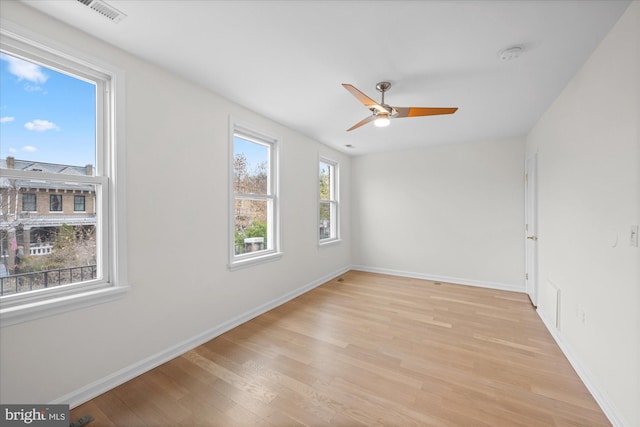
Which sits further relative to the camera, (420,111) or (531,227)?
(531,227)

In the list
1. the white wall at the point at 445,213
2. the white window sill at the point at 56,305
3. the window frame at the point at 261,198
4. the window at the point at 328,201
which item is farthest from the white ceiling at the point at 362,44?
the window at the point at 328,201

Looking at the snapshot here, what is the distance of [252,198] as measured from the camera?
332 cm

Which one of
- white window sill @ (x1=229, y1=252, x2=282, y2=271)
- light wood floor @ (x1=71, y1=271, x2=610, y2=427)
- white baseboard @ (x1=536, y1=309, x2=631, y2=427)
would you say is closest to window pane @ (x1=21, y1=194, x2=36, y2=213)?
light wood floor @ (x1=71, y1=271, x2=610, y2=427)

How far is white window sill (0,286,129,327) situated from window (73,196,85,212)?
23.5 inches

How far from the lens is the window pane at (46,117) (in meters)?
1.60

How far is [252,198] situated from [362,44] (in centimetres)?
213

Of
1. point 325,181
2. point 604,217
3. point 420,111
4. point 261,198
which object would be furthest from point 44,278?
point 325,181

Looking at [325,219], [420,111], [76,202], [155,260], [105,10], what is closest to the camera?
[105,10]

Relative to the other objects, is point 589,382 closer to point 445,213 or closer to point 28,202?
point 445,213

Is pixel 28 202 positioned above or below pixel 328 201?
below

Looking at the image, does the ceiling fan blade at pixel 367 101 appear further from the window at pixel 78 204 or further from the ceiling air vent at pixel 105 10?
the window at pixel 78 204

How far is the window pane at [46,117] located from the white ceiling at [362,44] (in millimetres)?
390

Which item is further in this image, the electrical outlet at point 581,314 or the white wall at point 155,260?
the electrical outlet at point 581,314

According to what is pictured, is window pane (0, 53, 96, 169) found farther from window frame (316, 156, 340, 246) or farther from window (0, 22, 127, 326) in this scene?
window frame (316, 156, 340, 246)
